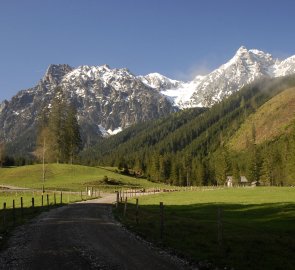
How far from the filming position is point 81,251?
21.5m

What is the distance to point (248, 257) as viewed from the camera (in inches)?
853

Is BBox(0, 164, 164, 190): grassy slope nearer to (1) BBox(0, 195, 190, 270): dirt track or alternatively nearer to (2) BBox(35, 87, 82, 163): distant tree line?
(2) BBox(35, 87, 82, 163): distant tree line

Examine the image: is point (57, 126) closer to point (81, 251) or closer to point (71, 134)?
point (71, 134)

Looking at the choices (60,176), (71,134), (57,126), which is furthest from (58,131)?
(60,176)

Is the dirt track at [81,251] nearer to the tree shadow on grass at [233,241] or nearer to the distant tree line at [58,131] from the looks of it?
the tree shadow on grass at [233,241]

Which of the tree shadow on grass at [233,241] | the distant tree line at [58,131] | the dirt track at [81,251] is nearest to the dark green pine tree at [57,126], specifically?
the distant tree line at [58,131]

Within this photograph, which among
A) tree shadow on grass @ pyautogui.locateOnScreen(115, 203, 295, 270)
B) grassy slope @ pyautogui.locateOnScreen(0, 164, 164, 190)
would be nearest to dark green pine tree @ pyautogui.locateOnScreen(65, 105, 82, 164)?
grassy slope @ pyautogui.locateOnScreen(0, 164, 164, 190)

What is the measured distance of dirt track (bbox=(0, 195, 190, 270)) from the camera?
18609 mm

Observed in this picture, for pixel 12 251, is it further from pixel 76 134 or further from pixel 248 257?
pixel 76 134

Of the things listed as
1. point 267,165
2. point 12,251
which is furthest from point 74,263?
point 267,165

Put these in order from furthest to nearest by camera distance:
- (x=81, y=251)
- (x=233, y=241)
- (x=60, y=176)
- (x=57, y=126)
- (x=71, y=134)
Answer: (x=71, y=134) → (x=57, y=126) → (x=60, y=176) → (x=233, y=241) → (x=81, y=251)

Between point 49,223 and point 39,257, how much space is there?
1436cm

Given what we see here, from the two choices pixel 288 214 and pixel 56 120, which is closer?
pixel 288 214

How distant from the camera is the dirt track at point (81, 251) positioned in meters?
18.6
